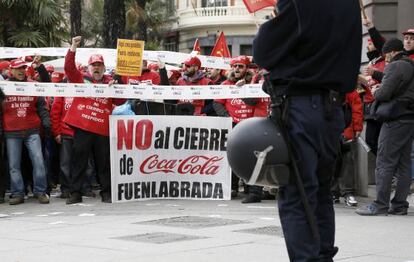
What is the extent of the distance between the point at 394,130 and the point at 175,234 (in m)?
2.92

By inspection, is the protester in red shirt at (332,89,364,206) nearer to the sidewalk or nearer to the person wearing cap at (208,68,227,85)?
the sidewalk

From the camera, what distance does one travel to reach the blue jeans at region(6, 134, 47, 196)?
39.3ft

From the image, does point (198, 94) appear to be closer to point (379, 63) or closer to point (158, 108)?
point (158, 108)

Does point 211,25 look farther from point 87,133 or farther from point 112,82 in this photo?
point 87,133

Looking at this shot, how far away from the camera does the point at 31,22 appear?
25594 mm

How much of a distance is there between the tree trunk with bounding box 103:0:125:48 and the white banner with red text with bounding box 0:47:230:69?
6625mm

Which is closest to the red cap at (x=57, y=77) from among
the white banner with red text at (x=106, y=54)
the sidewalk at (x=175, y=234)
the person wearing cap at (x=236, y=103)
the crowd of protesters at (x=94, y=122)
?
the crowd of protesters at (x=94, y=122)

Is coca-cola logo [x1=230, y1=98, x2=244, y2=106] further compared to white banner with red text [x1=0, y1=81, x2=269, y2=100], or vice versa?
coca-cola logo [x1=230, y1=98, x2=244, y2=106]

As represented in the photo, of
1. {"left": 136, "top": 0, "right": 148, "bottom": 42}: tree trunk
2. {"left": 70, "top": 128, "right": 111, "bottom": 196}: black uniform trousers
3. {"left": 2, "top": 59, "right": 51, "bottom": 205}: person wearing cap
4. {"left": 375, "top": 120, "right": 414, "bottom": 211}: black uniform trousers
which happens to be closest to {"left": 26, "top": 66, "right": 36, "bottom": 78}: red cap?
{"left": 2, "top": 59, "right": 51, "bottom": 205}: person wearing cap

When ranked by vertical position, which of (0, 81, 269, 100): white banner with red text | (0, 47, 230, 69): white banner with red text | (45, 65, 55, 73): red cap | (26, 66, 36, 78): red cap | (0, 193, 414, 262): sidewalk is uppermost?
(0, 47, 230, 69): white banner with red text

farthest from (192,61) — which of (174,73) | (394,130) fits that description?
(394,130)

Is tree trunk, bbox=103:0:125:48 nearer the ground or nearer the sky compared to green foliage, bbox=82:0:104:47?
nearer the ground

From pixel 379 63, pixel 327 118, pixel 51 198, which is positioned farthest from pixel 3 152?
pixel 327 118

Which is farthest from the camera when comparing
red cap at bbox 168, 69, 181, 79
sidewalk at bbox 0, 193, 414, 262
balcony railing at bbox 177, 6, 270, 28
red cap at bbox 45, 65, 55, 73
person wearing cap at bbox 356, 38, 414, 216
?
balcony railing at bbox 177, 6, 270, 28
